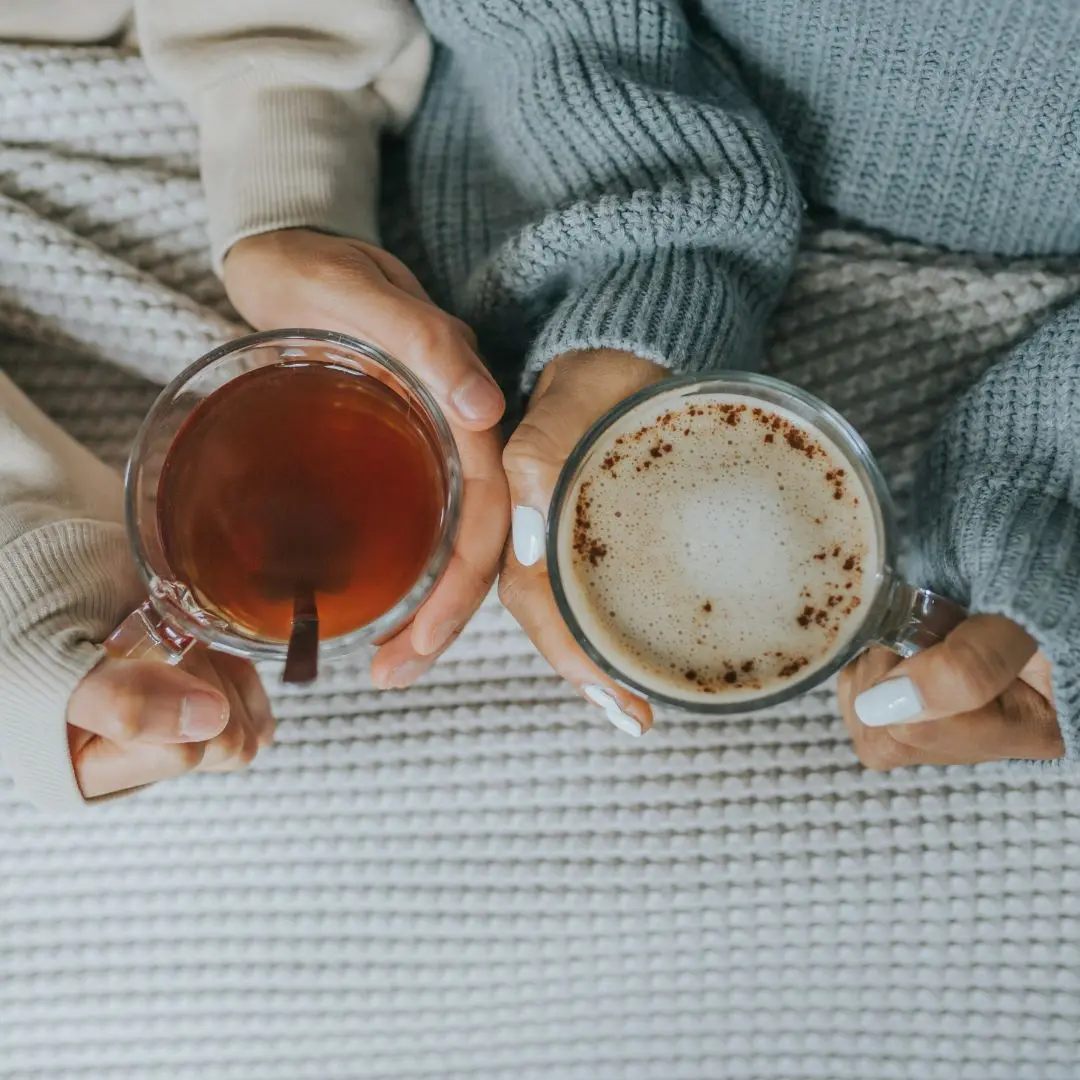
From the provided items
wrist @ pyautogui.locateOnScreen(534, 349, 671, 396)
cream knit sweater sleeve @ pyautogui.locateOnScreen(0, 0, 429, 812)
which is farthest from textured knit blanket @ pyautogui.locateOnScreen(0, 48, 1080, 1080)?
wrist @ pyautogui.locateOnScreen(534, 349, 671, 396)

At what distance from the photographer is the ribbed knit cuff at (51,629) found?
65 cm

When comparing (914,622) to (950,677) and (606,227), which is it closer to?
(950,677)

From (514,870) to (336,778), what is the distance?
15 cm

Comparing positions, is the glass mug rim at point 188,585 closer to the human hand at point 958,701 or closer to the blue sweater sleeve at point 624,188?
the blue sweater sleeve at point 624,188

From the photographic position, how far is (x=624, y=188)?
0.73m

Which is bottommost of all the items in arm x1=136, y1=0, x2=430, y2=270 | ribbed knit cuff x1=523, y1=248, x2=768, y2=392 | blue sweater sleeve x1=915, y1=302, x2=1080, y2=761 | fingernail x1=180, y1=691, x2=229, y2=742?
fingernail x1=180, y1=691, x2=229, y2=742

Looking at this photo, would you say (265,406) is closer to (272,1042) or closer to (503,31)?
(503,31)

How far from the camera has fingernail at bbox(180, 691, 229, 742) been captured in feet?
2.03

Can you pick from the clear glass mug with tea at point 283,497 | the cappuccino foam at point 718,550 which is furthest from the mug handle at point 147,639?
the cappuccino foam at point 718,550

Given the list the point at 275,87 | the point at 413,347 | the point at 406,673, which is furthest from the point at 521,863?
the point at 275,87

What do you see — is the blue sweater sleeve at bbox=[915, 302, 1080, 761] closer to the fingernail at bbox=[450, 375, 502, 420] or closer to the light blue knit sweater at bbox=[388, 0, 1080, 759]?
the light blue knit sweater at bbox=[388, 0, 1080, 759]

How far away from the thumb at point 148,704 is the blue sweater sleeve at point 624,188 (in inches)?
11.7

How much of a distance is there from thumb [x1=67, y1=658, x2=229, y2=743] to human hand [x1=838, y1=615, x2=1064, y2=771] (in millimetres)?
370

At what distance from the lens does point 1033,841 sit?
77 centimetres
